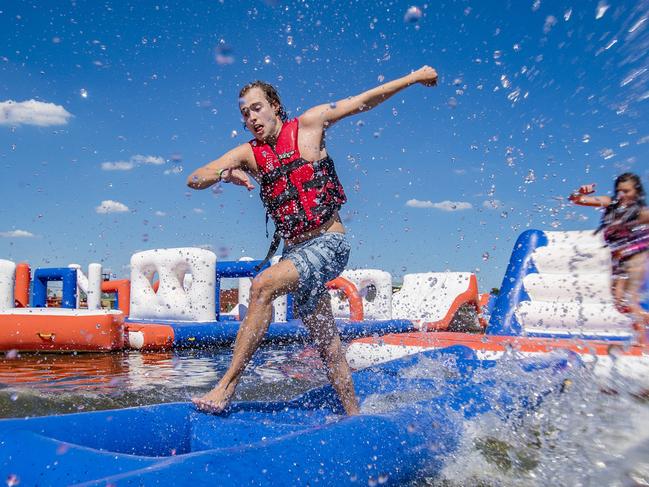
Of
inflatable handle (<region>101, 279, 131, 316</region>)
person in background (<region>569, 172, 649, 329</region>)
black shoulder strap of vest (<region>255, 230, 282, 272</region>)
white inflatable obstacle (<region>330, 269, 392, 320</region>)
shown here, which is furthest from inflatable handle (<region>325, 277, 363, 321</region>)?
black shoulder strap of vest (<region>255, 230, 282, 272</region>)

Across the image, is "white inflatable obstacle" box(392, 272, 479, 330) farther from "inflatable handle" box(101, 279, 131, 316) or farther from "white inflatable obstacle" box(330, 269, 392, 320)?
"inflatable handle" box(101, 279, 131, 316)

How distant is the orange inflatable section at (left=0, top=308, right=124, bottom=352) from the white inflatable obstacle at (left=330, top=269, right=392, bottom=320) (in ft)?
14.6

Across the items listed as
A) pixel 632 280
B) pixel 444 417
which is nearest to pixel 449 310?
pixel 632 280

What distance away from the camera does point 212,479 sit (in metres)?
1.36

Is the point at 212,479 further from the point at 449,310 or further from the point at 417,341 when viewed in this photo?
the point at 449,310

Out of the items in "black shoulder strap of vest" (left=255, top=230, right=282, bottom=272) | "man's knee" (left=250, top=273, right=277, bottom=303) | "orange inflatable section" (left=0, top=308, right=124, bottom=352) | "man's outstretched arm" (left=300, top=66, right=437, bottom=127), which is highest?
"man's outstretched arm" (left=300, top=66, right=437, bottom=127)

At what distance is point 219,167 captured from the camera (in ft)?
8.16

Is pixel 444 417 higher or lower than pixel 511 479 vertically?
higher

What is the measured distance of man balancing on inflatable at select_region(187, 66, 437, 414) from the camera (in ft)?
7.94

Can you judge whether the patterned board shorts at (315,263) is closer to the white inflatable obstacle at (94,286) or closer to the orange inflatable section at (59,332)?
the orange inflatable section at (59,332)

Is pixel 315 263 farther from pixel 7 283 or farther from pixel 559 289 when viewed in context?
pixel 7 283

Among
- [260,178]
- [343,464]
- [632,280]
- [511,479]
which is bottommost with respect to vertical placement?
[511,479]

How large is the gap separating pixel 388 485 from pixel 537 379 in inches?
46.6

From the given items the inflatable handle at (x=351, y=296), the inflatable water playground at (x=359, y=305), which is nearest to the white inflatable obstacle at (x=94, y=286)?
the inflatable water playground at (x=359, y=305)
